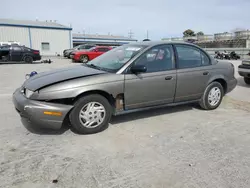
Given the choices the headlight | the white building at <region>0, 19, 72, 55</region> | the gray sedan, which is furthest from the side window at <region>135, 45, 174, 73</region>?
the white building at <region>0, 19, 72, 55</region>

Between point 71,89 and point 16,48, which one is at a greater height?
point 16,48

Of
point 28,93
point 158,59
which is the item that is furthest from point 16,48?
point 158,59

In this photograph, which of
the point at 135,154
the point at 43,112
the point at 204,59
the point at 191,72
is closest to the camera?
the point at 135,154

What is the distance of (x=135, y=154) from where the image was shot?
3078mm

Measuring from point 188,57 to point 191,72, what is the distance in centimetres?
34

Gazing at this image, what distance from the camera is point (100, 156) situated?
3.03 m

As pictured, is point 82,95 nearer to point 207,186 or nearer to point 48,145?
point 48,145

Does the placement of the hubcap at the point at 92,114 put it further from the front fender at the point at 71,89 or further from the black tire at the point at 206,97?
the black tire at the point at 206,97

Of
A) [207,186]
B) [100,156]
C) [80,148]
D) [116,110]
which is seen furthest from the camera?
[116,110]

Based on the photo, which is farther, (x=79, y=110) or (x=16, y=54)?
(x=16, y=54)

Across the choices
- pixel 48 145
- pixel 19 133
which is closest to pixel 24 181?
pixel 48 145

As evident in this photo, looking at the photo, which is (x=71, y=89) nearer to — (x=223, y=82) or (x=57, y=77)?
(x=57, y=77)

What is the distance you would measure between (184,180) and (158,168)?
0.35 metres

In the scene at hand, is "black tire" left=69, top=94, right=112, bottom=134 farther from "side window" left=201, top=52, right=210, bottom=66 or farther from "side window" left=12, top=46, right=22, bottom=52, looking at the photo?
"side window" left=12, top=46, right=22, bottom=52
